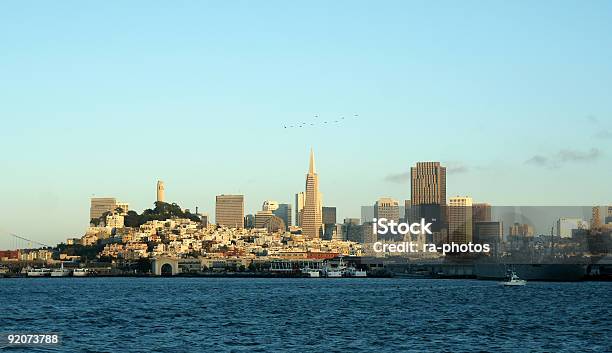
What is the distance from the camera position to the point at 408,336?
83.9 m

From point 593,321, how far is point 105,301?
6801 cm

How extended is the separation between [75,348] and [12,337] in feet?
29.3

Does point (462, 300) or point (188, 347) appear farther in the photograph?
point (462, 300)

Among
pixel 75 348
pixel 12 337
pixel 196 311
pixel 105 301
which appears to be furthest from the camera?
pixel 105 301

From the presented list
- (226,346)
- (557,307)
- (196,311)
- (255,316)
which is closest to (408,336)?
(226,346)

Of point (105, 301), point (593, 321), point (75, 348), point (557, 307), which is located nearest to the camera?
point (75, 348)

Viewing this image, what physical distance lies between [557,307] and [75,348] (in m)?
69.4

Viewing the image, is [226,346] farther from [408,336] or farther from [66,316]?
[66,316]

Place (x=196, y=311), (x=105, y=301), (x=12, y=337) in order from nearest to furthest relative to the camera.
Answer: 1. (x=12, y=337)
2. (x=196, y=311)
3. (x=105, y=301)

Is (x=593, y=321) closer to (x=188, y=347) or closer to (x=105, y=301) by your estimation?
(x=188, y=347)

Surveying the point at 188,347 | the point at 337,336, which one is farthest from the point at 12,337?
the point at 337,336

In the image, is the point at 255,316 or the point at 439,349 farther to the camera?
the point at 255,316

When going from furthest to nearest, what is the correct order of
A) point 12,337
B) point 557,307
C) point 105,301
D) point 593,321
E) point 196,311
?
1. point 105,301
2. point 557,307
3. point 196,311
4. point 593,321
5. point 12,337

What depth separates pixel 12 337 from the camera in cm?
8006
